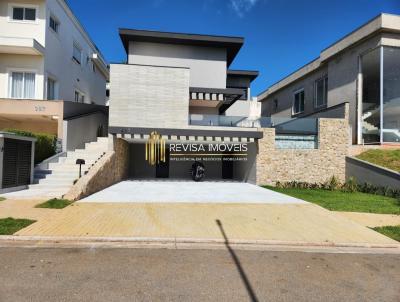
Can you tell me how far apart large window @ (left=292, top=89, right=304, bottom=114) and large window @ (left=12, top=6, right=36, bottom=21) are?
24615 millimetres

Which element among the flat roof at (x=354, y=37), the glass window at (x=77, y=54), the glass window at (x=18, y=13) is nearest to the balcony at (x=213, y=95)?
the flat roof at (x=354, y=37)

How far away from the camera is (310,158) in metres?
19.4

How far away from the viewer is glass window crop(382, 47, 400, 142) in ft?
67.1

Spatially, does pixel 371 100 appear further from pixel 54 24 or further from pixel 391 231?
pixel 54 24

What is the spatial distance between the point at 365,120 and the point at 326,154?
5.27 meters

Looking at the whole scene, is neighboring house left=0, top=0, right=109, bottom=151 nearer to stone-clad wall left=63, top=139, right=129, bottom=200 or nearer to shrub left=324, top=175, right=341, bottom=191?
stone-clad wall left=63, top=139, right=129, bottom=200

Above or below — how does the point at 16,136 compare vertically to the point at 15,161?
above

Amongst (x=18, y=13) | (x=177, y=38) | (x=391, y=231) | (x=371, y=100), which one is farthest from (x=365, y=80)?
(x=18, y=13)

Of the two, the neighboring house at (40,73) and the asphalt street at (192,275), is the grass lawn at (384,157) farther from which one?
the neighboring house at (40,73)

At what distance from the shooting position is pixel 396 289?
4.86 m

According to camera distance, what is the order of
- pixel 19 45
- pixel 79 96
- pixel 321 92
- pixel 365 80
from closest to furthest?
pixel 19 45 < pixel 365 80 < pixel 79 96 < pixel 321 92

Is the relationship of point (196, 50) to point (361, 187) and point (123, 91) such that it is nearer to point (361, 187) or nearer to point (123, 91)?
point (123, 91)

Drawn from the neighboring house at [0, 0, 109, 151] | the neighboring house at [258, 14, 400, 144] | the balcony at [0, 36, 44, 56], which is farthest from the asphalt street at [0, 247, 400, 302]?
the neighboring house at [258, 14, 400, 144]

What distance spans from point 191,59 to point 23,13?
1229 cm
